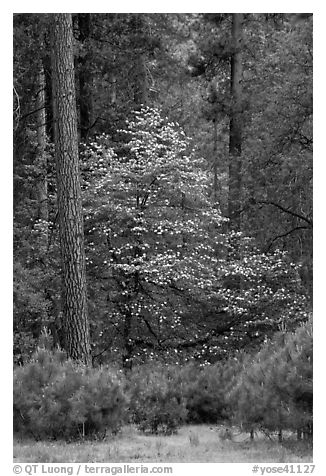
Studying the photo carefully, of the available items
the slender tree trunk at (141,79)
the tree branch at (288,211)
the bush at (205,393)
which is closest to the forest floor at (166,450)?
the bush at (205,393)

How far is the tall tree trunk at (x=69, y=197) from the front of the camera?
9477mm

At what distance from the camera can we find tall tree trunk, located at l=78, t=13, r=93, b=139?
1681cm

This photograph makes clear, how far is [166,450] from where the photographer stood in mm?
7801

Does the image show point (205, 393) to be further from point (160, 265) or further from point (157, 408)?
point (160, 265)

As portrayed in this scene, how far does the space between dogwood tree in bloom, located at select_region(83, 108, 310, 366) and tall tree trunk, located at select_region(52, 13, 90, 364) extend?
11.1 ft

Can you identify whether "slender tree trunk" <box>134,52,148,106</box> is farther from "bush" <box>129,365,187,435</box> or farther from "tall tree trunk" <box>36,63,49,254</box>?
"bush" <box>129,365,187,435</box>

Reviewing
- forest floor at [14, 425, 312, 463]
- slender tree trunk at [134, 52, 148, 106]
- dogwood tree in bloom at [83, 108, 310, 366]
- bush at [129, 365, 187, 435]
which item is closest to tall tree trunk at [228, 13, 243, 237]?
dogwood tree in bloom at [83, 108, 310, 366]

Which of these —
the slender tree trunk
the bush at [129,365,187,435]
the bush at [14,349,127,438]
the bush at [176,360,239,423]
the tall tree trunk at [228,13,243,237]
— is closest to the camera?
the bush at [14,349,127,438]

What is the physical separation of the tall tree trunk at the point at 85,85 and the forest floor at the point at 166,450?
10.1 m

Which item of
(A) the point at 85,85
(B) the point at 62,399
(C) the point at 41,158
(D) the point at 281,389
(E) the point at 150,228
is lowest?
(B) the point at 62,399

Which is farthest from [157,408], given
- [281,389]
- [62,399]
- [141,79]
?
[141,79]

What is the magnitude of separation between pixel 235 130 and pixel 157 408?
9.88 metres

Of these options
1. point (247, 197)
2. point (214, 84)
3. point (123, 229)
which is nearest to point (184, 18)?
point (214, 84)
